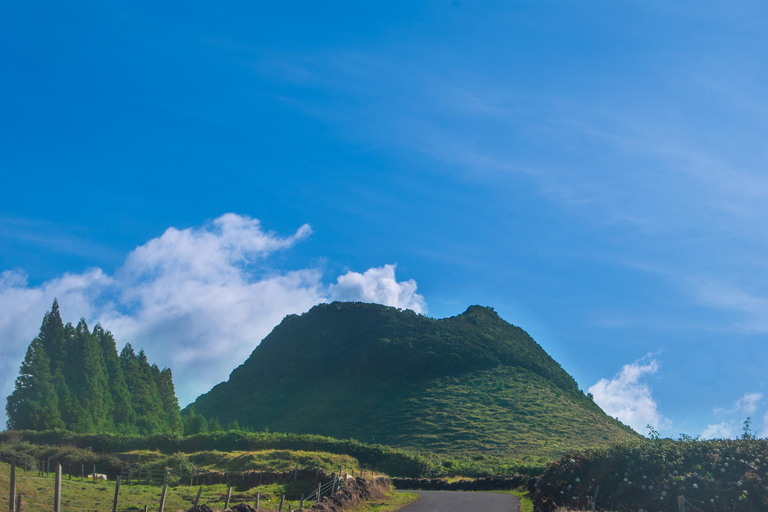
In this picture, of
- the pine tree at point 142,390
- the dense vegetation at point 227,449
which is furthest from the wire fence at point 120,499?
the pine tree at point 142,390

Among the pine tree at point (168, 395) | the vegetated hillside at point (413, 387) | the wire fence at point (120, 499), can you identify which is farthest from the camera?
the pine tree at point (168, 395)

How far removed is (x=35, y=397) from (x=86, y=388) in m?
7.31

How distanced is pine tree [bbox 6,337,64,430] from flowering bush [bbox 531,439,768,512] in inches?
2697

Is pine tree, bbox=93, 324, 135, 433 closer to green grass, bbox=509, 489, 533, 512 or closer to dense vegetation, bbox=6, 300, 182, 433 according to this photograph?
dense vegetation, bbox=6, 300, 182, 433

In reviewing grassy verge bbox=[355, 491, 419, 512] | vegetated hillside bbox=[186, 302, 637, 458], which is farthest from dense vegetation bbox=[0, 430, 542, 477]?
grassy verge bbox=[355, 491, 419, 512]

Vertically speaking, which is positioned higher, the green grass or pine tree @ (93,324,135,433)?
pine tree @ (93,324,135,433)

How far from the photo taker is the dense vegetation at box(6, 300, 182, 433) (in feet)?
245

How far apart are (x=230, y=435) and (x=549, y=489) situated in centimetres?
4257

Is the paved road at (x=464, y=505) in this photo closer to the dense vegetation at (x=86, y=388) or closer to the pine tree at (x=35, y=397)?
the dense vegetation at (x=86, y=388)

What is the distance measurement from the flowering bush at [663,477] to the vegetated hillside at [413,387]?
42949 mm

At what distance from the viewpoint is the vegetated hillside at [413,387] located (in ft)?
250

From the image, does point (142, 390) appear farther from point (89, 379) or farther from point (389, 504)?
point (389, 504)

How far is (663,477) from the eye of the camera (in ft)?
68.4

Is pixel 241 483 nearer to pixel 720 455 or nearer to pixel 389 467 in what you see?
pixel 389 467
